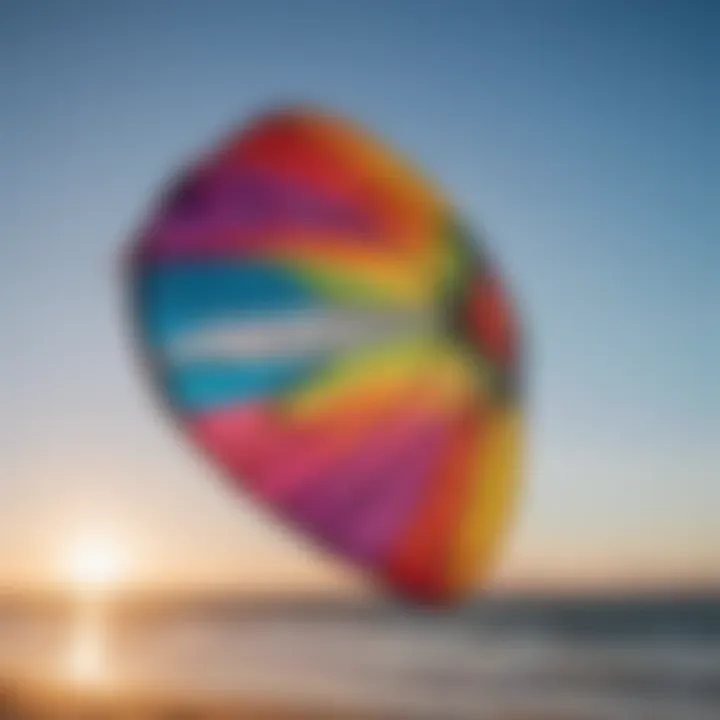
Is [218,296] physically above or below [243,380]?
above

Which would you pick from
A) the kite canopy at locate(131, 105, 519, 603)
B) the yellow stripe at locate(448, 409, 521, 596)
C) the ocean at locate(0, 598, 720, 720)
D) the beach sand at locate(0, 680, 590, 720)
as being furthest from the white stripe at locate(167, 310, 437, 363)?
the beach sand at locate(0, 680, 590, 720)

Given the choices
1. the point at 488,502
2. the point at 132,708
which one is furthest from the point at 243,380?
the point at 132,708

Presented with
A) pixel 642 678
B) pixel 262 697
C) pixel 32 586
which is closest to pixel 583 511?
pixel 642 678

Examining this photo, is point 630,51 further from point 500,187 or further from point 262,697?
point 262,697

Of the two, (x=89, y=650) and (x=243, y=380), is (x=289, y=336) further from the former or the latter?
(x=89, y=650)

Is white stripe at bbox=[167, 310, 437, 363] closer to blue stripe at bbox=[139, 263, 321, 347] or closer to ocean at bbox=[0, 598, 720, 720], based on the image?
blue stripe at bbox=[139, 263, 321, 347]

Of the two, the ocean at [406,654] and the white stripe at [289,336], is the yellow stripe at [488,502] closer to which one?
the ocean at [406,654]
